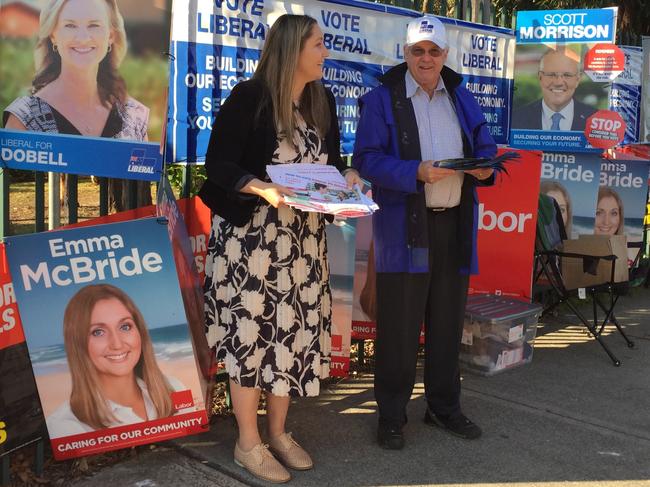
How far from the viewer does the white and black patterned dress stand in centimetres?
328

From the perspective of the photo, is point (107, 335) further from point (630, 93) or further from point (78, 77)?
point (630, 93)

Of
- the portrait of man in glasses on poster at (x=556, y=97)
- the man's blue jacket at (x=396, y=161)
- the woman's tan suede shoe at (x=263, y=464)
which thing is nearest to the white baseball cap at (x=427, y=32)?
the man's blue jacket at (x=396, y=161)

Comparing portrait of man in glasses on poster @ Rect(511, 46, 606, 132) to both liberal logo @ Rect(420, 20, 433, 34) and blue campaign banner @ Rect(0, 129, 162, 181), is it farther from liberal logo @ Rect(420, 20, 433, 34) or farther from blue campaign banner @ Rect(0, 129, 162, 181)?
blue campaign banner @ Rect(0, 129, 162, 181)

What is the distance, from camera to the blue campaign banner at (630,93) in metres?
8.28

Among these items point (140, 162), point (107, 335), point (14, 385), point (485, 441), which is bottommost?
point (485, 441)

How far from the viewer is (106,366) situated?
10.9ft

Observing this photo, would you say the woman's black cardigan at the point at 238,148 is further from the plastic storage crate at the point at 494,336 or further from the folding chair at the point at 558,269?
Result: the folding chair at the point at 558,269

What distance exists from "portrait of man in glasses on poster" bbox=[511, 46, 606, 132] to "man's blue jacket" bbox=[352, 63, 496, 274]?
126 inches

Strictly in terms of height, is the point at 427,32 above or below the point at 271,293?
above

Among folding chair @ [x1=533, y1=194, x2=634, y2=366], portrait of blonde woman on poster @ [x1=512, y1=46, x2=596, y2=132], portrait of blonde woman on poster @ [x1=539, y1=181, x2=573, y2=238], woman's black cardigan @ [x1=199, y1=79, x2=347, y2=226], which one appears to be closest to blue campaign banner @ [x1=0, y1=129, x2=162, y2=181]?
woman's black cardigan @ [x1=199, y1=79, x2=347, y2=226]

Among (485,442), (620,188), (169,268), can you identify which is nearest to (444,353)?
(485,442)

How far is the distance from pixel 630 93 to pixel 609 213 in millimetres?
1644

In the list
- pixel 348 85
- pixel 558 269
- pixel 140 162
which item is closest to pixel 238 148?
pixel 140 162

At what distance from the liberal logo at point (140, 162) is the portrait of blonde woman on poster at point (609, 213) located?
5421mm
